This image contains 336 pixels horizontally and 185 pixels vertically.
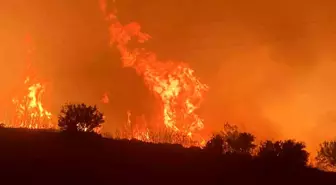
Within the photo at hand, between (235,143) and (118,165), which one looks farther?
(235,143)

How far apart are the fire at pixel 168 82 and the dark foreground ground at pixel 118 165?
3259cm

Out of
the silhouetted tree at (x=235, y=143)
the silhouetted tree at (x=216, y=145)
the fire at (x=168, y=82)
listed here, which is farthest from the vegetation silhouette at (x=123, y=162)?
the fire at (x=168, y=82)

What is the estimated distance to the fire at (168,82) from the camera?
7519 centimetres

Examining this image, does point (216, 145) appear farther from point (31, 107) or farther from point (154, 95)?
point (31, 107)

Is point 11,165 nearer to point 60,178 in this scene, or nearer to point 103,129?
point 60,178

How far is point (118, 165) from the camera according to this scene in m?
31.5

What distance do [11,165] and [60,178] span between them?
3.25m

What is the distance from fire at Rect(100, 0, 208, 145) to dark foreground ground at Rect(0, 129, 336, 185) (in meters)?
32.6

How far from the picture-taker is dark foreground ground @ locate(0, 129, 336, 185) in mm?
27766

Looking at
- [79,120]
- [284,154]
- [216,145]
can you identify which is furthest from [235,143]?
[79,120]

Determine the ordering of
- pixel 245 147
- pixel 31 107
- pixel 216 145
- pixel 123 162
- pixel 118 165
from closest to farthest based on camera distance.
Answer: pixel 118 165 → pixel 123 162 → pixel 216 145 → pixel 245 147 → pixel 31 107

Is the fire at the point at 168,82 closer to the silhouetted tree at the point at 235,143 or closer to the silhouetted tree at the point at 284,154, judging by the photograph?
the silhouetted tree at the point at 235,143

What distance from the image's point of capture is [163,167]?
109 ft

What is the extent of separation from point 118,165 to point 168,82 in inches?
1899
